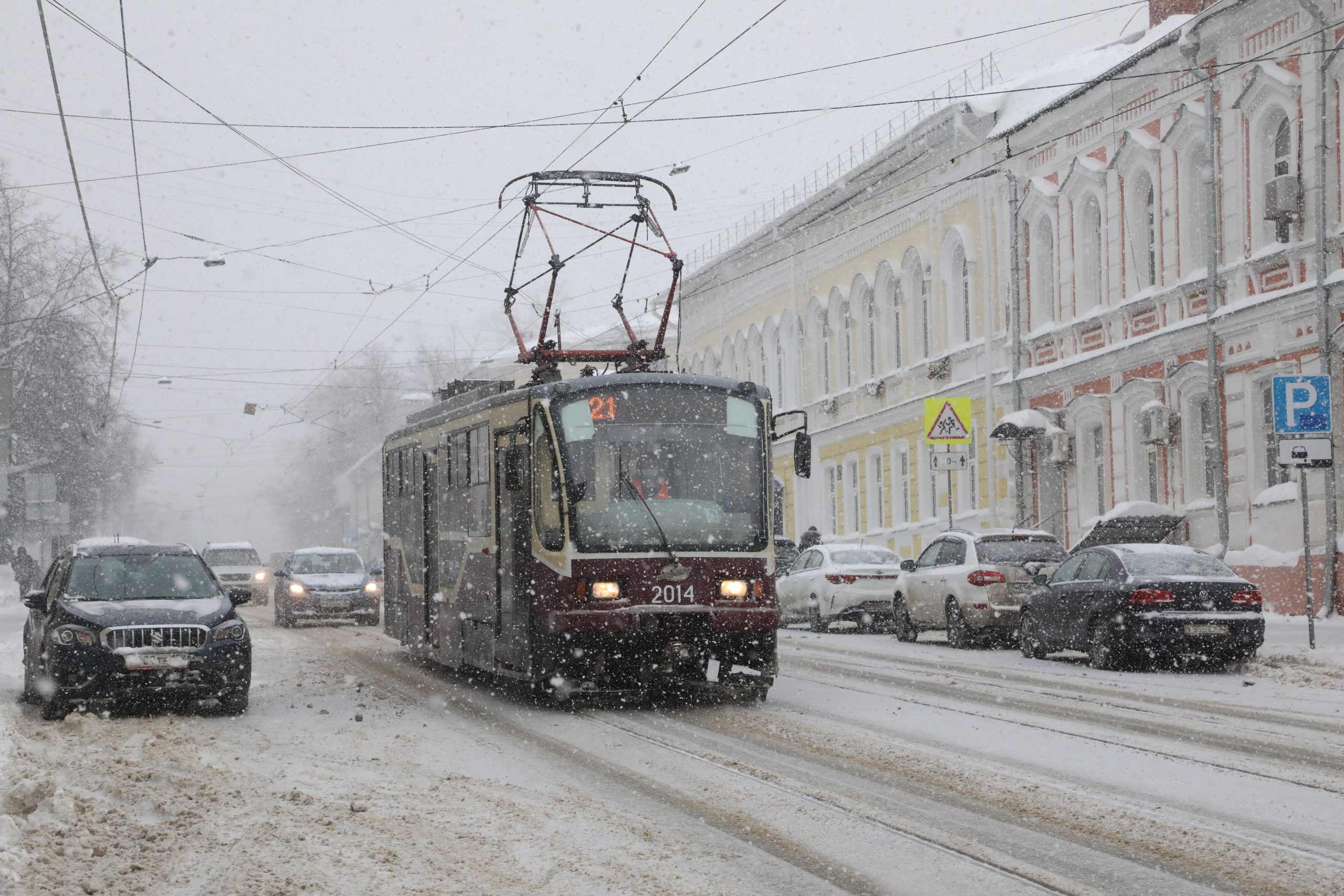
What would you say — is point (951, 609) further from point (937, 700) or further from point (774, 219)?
point (774, 219)

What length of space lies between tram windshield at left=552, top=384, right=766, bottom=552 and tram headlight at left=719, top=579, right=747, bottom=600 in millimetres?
281

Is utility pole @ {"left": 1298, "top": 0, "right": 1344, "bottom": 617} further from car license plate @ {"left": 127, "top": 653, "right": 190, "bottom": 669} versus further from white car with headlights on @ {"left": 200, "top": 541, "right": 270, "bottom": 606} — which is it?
white car with headlights on @ {"left": 200, "top": 541, "right": 270, "bottom": 606}

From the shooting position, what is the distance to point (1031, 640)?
20.4 metres

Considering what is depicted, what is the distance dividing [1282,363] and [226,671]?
16.7m

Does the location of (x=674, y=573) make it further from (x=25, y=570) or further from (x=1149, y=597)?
(x=25, y=570)

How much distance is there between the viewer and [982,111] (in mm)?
34281

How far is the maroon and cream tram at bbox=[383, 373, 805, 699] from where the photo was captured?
13.9 m

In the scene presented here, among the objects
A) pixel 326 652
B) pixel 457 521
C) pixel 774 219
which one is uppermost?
pixel 774 219

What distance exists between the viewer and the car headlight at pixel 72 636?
13.6 m

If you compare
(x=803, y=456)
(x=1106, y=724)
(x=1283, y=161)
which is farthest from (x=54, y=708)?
(x=1283, y=161)

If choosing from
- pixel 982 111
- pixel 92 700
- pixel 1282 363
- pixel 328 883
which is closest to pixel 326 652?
pixel 92 700

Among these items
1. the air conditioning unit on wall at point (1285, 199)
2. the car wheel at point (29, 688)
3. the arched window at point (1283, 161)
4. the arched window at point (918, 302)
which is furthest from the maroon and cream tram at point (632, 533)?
the arched window at point (918, 302)

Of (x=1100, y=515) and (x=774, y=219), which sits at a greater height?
(x=774, y=219)

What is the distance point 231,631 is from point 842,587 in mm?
14465
